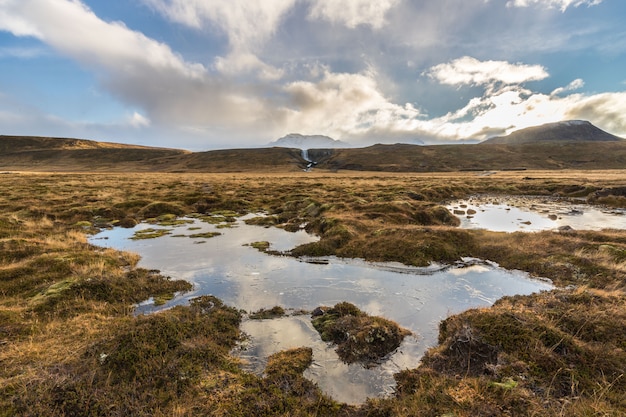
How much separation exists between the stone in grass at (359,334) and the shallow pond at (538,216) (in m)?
22.5

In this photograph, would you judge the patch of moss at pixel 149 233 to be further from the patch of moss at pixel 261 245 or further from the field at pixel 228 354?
the patch of moss at pixel 261 245

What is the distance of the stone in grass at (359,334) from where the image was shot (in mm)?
10461

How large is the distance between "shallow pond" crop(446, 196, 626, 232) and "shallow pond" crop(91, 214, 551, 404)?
1502 cm

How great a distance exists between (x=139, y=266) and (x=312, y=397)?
53.1 ft

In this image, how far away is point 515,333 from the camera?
32.2 feet

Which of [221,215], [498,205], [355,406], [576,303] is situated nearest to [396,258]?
[576,303]

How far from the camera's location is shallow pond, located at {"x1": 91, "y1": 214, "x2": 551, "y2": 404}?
10.0 meters

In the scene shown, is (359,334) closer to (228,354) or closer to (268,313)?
(268,313)

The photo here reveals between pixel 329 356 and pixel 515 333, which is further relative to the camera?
pixel 329 356

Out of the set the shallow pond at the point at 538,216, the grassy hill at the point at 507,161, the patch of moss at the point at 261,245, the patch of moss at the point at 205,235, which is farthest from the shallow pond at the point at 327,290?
the grassy hill at the point at 507,161

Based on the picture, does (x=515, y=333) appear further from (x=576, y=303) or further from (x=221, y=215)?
(x=221, y=215)

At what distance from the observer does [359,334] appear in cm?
1093

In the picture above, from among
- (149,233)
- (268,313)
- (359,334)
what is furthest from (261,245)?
(359,334)

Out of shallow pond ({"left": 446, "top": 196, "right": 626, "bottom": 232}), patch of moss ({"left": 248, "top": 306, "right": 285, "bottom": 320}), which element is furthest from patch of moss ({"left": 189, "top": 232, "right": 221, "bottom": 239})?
shallow pond ({"left": 446, "top": 196, "right": 626, "bottom": 232})
